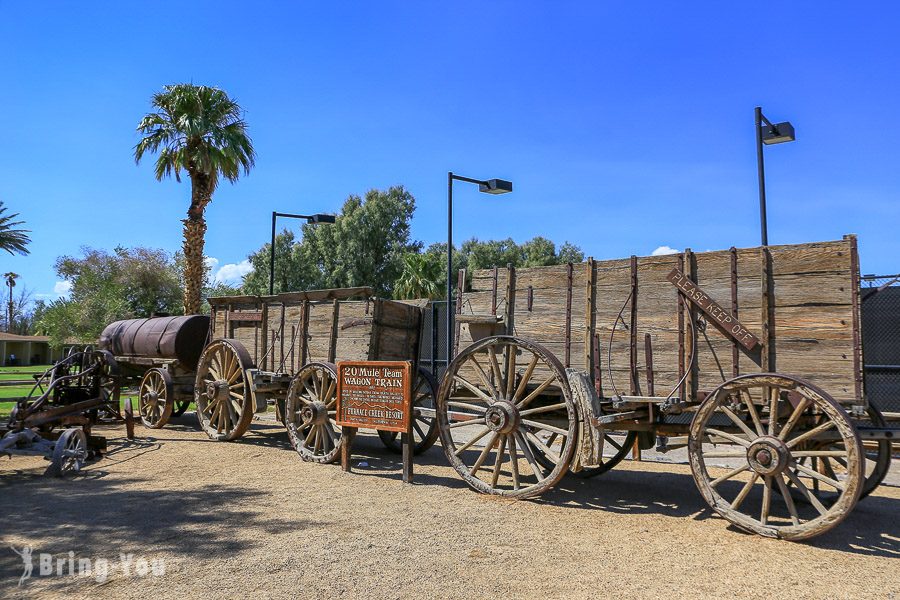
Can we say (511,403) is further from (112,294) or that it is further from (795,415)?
(112,294)

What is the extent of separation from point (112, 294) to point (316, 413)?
85.3 ft

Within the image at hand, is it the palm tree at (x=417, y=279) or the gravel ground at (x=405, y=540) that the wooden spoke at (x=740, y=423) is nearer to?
the gravel ground at (x=405, y=540)

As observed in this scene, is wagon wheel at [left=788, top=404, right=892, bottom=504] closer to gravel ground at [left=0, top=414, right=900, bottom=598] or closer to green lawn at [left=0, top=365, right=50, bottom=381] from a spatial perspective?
gravel ground at [left=0, top=414, right=900, bottom=598]

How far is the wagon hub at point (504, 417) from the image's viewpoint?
21.5 ft

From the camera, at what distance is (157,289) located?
113 feet

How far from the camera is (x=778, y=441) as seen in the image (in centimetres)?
503

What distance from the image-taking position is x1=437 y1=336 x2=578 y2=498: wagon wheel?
6.26 m

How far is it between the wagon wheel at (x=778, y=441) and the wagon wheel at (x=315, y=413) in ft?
15.4

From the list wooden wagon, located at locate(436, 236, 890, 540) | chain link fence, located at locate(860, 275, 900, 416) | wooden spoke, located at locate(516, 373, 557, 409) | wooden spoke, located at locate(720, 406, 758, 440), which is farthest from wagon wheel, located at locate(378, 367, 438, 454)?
chain link fence, located at locate(860, 275, 900, 416)

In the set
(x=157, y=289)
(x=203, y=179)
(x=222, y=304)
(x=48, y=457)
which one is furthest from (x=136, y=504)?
(x=157, y=289)

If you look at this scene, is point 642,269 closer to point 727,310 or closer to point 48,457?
point 727,310

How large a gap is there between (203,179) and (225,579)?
16556mm

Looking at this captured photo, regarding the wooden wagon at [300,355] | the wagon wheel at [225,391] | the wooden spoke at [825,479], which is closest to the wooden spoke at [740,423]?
the wooden spoke at [825,479]

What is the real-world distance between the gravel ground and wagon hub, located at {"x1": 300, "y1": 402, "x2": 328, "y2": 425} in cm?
79
